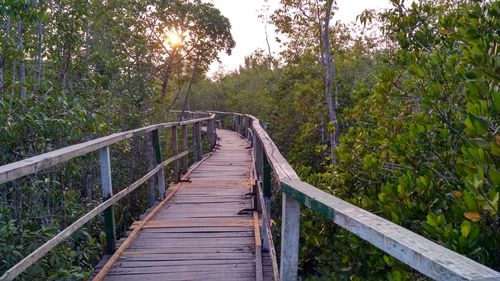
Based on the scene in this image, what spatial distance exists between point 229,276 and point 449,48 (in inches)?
84.6

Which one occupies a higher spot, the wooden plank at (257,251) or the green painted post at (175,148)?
the green painted post at (175,148)

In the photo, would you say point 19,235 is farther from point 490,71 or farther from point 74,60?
point 74,60

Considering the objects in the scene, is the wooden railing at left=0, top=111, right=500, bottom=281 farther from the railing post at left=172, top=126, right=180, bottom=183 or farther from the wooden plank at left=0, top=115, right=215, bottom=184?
the railing post at left=172, top=126, right=180, bottom=183

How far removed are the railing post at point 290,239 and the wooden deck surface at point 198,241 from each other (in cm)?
121

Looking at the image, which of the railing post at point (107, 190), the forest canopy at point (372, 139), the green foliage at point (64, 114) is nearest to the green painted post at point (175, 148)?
the green foliage at point (64, 114)

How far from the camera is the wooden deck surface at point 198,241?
11.2 feet

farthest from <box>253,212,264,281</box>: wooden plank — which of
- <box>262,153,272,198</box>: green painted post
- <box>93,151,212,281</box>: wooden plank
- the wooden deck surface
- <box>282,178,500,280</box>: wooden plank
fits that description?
<box>282,178,500,280</box>: wooden plank

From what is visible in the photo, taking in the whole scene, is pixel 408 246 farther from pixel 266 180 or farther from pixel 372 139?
pixel 266 180

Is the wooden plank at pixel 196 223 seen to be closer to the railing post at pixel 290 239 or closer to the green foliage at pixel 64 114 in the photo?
the green foliage at pixel 64 114

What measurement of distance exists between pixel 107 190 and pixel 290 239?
2.04 m

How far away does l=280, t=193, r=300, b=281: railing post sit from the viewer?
2.03m

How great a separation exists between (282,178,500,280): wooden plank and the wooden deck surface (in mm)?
1903

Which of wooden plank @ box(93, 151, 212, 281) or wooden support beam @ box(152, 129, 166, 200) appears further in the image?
wooden support beam @ box(152, 129, 166, 200)

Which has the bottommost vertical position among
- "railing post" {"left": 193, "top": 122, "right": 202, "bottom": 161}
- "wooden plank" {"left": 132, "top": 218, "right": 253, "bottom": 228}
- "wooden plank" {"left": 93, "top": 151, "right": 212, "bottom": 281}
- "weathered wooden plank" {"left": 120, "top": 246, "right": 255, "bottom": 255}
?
"weathered wooden plank" {"left": 120, "top": 246, "right": 255, "bottom": 255}
